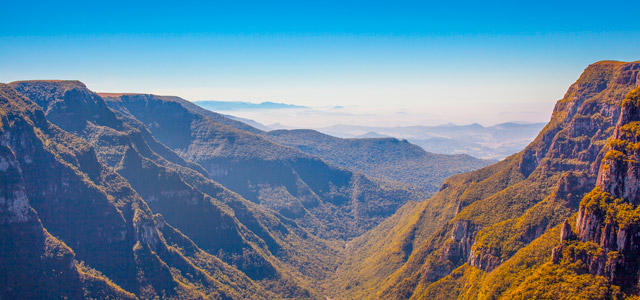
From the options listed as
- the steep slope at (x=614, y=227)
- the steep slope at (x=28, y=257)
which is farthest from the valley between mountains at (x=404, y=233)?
the steep slope at (x=28, y=257)

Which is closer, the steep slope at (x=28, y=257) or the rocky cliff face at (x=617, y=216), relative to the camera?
the rocky cliff face at (x=617, y=216)

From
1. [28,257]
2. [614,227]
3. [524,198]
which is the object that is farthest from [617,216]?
[28,257]

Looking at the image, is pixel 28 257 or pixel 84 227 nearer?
pixel 28 257

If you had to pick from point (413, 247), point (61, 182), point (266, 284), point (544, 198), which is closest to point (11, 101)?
point (61, 182)

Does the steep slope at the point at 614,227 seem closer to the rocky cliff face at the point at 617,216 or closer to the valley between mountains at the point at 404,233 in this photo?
the rocky cliff face at the point at 617,216

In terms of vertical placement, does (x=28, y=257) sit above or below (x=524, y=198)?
below

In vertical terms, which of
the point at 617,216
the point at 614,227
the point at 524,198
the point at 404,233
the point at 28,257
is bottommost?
the point at 404,233

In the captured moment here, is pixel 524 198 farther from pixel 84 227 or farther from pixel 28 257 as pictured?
pixel 28 257
